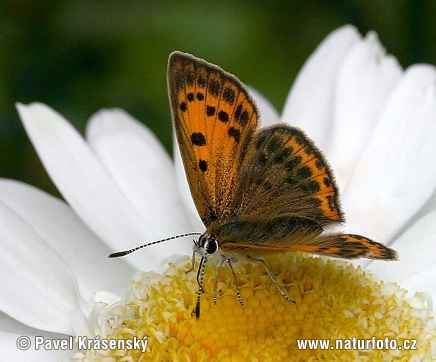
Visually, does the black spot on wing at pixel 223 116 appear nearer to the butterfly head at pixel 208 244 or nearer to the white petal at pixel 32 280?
the butterfly head at pixel 208 244

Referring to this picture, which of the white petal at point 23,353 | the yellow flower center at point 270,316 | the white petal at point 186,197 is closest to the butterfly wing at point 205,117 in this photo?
the yellow flower center at point 270,316

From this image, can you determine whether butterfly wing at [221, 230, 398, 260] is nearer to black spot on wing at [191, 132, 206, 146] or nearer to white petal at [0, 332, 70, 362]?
black spot on wing at [191, 132, 206, 146]

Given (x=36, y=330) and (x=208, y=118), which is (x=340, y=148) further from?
(x=36, y=330)

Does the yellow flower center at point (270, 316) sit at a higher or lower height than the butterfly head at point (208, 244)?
lower

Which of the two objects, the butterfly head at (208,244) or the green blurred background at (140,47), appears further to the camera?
the green blurred background at (140,47)

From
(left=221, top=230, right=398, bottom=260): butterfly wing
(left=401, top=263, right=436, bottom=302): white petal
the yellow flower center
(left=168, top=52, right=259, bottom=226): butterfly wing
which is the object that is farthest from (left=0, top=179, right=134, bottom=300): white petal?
(left=401, top=263, right=436, bottom=302): white petal

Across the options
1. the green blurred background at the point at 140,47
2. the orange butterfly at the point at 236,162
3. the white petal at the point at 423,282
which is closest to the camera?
the orange butterfly at the point at 236,162

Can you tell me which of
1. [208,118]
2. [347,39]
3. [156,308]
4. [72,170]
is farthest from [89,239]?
[347,39]
